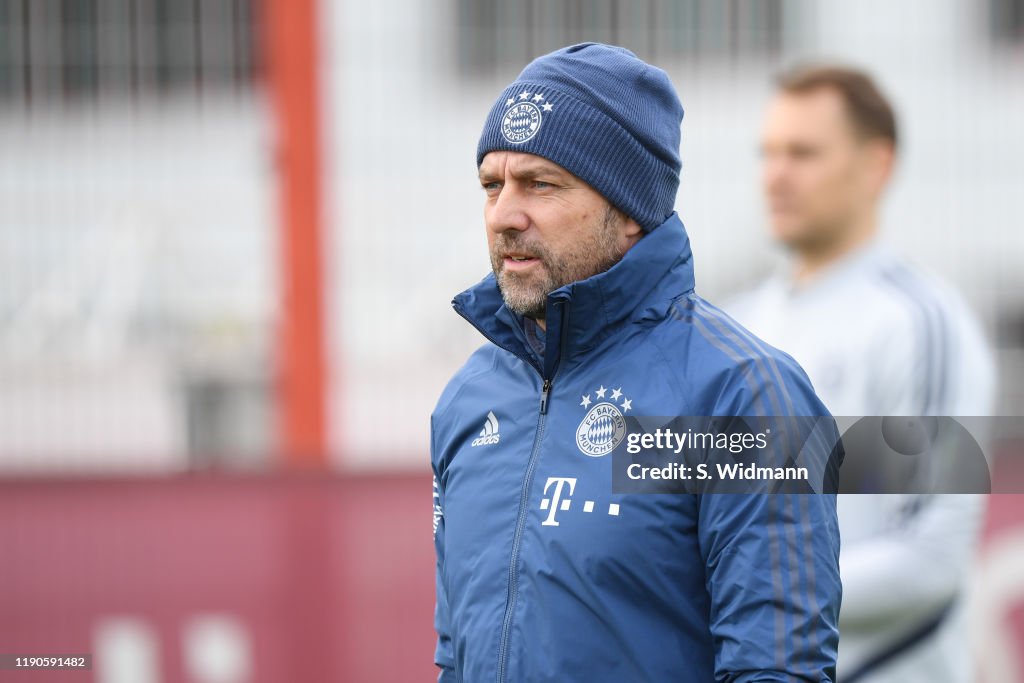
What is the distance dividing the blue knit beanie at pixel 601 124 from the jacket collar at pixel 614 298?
9 cm

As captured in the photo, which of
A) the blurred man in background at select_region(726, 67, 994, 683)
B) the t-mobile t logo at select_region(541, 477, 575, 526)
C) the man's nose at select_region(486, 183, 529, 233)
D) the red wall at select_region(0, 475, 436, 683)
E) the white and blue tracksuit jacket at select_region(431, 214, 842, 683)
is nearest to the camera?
the white and blue tracksuit jacket at select_region(431, 214, 842, 683)

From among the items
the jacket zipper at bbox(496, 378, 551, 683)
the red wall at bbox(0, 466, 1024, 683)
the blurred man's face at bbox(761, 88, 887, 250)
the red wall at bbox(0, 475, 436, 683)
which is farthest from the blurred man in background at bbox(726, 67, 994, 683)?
the red wall at bbox(0, 475, 436, 683)

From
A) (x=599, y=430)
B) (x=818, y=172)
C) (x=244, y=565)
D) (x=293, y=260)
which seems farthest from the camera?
(x=293, y=260)

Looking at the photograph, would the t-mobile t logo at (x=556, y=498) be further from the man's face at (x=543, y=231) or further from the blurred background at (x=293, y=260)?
the blurred background at (x=293, y=260)

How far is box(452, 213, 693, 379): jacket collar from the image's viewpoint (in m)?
2.03

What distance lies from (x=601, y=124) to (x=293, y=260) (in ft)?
8.96

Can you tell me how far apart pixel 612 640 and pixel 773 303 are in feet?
5.85

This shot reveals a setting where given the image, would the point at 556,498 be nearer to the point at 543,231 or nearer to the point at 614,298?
the point at 614,298

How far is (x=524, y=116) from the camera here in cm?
213

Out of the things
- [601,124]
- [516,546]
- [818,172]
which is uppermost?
[601,124]

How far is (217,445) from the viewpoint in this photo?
4703 mm

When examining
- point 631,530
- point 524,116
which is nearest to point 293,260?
point 524,116

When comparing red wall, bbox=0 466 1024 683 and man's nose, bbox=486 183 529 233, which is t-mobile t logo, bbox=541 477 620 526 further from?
red wall, bbox=0 466 1024 683

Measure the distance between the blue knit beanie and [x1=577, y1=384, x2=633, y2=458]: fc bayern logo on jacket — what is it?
1.05 ft
